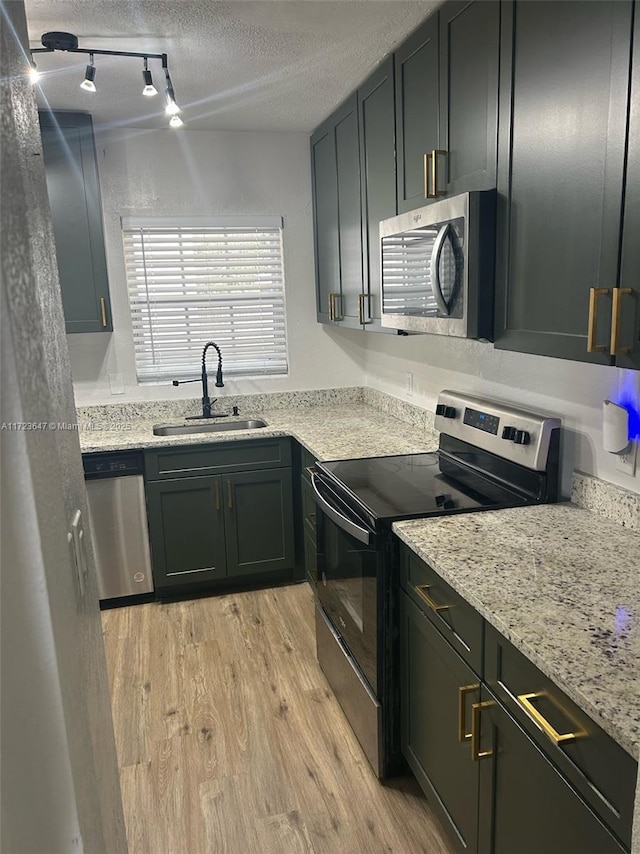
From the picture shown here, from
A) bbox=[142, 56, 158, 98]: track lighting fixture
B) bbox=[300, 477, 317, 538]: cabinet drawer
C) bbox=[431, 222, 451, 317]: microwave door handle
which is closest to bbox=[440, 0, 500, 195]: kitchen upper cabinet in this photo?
bbox=[431, 222, 451, 317]: microwave door handle

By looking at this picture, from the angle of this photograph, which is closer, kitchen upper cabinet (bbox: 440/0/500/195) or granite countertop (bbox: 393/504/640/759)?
granite countertop (bbox: 393/504/640/759)

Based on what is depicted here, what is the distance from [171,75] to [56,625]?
2.48 metres

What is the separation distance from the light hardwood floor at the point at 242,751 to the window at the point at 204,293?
1.50 meters

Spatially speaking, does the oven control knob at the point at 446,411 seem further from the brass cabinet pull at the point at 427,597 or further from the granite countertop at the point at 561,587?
the brass cabinet pull at the point at 427,597

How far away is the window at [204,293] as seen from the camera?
3.59 m

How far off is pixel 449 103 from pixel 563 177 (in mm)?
679

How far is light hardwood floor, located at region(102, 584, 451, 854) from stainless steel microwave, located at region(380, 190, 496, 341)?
4.88 ft

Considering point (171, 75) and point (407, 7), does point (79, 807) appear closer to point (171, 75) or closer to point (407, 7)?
point (407, 7)

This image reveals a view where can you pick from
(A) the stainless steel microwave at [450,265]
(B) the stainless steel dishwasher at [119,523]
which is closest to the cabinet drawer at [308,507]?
(B) the stainless steel dishwasher at [119,523]

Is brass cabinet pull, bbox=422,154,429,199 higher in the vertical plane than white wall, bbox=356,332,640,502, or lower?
higher

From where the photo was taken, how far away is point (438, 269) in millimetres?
1922

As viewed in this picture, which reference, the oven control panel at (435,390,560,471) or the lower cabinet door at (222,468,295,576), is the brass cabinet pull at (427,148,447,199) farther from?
the lower cabinet door at (222,468,295,576)

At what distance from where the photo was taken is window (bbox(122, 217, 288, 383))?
3.59 m

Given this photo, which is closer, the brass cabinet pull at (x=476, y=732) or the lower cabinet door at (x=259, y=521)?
the brass cabinet pull at (x=476, y=732)
